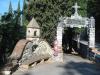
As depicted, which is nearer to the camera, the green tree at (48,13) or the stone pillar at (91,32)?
the stone pillar at (91,32)

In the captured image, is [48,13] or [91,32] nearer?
[91,32]

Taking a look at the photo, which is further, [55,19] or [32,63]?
[55,19]

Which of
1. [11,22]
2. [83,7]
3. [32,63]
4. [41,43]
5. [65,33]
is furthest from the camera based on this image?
[65,33]

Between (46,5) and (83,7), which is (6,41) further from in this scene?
(83,7)

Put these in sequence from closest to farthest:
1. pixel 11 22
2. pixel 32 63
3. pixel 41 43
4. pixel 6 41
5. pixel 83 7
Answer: pixel 32 63, pixel 41 43, pixel 6 41, pixel 11 22, pixel 83 7

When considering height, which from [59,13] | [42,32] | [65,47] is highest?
[59,13]

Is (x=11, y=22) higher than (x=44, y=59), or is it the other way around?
(x=11, y=22)

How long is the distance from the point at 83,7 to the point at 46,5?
5989 millimetres

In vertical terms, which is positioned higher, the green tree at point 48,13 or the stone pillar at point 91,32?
the green tree at point 48,13

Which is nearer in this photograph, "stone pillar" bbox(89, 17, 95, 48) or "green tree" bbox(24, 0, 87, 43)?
"stone pillar" bbox(89, 17, 95, 48)

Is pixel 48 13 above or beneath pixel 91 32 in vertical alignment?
above

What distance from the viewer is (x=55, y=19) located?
28.6 m

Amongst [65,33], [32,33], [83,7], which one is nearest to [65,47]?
[65,33]

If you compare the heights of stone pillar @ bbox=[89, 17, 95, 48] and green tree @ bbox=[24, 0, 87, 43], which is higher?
green tree @ bbox=[24, 0, 87, 43]
